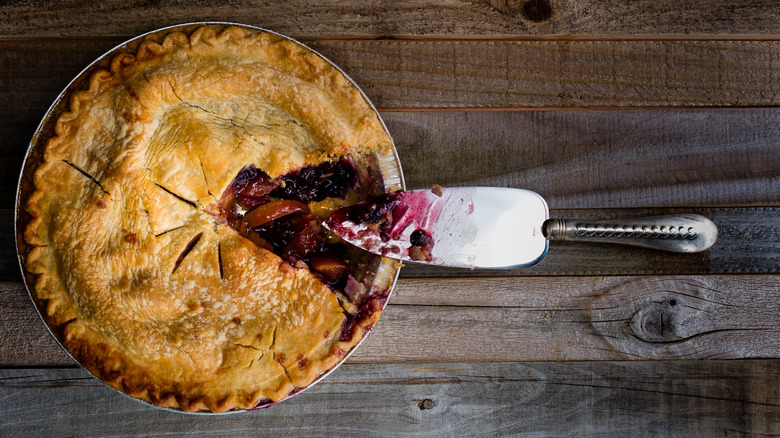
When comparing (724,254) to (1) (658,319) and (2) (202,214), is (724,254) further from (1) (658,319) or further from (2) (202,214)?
(2) (202,214)

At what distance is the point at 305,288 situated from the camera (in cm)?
215

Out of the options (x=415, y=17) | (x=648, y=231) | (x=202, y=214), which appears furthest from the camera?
(x=415, y=17)

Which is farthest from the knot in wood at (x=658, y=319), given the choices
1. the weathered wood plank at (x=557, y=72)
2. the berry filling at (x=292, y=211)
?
the berry filling at (x=292, y=211)

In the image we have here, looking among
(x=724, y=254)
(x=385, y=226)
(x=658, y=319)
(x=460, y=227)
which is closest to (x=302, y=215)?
(x=385, y=226)

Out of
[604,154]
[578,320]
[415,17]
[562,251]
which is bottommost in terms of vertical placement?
[578,320]

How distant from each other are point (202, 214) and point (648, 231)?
1.99m

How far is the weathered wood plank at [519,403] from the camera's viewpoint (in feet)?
8.43

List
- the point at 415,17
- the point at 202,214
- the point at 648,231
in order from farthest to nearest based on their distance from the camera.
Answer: the point at 415,17, the point at 648,231, the point at 202,214

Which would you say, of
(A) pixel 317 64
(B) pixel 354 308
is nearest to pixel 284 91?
(A) pixel 317 64

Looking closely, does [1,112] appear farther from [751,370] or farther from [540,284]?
[751,370]

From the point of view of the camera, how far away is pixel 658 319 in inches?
102

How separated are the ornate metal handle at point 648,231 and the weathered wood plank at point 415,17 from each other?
979 millimetres

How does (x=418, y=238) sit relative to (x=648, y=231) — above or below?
below

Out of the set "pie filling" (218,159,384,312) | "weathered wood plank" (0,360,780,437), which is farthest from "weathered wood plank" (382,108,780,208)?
"weathered wood plank" (0,360,780,437)
